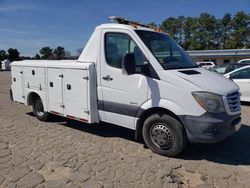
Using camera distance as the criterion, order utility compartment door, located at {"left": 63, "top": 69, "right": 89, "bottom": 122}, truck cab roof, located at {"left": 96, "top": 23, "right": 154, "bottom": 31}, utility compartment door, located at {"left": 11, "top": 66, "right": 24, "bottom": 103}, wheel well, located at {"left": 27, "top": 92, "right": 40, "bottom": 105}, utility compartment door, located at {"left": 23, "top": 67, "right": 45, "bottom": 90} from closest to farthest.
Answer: truck cab roof, located at {"left": 96, "top": 23, "right": 154, "bottom": 31}, utility compartment door, located at {"left": 63, "top": 69, "right": 89, "bottom": 122}, utility compartment door, located at {"left": 23, "top": 67, "right": 45, "bottom": 90}, wheel well, located at {"left": 27, "top": 92, "right": 40, "bottom": 105}, utility compartment door, located at {"left": 11, "top": 66, "right": 24, "bottom": 103}

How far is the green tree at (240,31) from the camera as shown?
8712 cm

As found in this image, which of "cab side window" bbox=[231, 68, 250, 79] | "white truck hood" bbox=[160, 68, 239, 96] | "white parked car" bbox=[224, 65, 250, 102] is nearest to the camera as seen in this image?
"white truck hood" bbox=[160, 68, 239, 96]

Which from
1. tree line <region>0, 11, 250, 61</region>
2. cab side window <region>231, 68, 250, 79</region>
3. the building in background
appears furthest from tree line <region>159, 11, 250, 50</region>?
cab side window <region>231, 68, 250, 79</region>

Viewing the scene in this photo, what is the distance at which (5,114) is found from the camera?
8516mm

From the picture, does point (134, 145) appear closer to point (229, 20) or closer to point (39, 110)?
point (39, 110)

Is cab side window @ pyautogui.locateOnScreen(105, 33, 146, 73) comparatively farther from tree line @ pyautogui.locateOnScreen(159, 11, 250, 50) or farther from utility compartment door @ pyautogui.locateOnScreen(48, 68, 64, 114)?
tree line @ pyautogui.locateOnScreen(159, 11, 250, 50)

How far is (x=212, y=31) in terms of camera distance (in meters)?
95.4

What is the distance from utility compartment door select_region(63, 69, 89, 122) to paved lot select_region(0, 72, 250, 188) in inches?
22.2

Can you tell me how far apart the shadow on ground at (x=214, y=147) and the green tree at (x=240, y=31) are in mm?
86188

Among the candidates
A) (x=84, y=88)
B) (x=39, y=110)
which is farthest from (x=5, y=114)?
(x=84, y=88)

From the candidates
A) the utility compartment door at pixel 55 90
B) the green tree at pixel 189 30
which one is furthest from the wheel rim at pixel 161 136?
the green tree at pixel 189 30

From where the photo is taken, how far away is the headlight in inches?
176

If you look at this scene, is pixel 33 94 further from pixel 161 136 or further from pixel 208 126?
pixel 208 126

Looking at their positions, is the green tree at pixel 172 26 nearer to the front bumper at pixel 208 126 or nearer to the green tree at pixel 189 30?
the green tree at pixel 189 30
